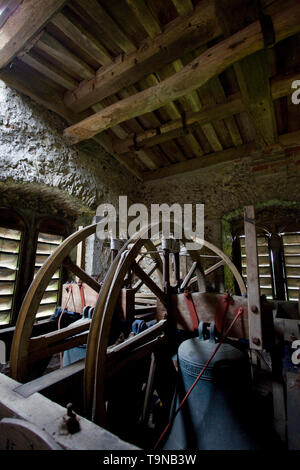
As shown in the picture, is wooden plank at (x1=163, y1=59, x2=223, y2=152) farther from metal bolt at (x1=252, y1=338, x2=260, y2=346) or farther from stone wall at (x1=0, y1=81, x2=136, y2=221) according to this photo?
metal bolt at (x1=252, y1=338, x2=260, y2=346)

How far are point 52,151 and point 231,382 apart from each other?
3570mm

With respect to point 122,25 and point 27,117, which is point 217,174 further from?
point 27,117

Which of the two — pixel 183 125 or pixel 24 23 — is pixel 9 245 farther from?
pixel 183 125

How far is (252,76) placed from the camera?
2506mm

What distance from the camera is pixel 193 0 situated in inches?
84.2

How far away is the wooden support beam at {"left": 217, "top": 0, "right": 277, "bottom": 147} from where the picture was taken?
1954mm

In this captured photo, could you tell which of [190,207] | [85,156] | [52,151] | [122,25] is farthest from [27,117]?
[190,207]

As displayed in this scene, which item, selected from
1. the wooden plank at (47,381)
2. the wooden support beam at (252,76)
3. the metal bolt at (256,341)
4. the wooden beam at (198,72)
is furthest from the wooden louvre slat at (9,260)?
the wooden support beam at (252,76)

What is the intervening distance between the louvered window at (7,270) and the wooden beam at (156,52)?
7.45ft

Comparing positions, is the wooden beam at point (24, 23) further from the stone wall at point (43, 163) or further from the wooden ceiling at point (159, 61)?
the stone wall at point (43, 163)

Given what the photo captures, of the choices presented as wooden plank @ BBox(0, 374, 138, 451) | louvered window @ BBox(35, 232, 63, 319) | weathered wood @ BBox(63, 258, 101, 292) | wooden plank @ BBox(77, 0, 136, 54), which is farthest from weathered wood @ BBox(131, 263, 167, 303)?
wooden plank @ BBox(77, 0, 136, 54)

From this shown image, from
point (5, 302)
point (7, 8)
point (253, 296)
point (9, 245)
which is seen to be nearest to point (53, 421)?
point (253, 296)

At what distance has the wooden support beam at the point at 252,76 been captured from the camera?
76.9 inches
